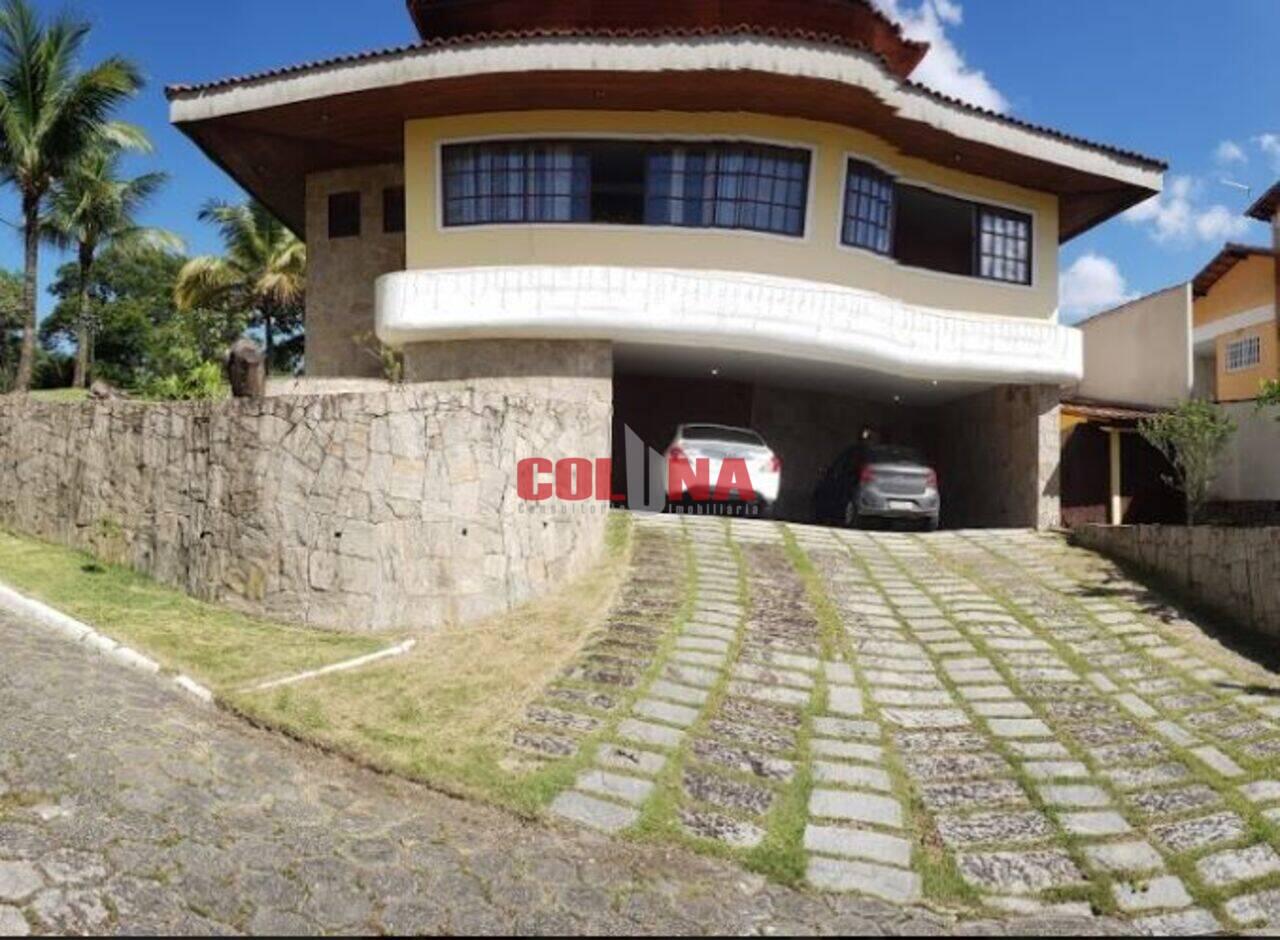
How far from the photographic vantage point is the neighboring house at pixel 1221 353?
1461 cm

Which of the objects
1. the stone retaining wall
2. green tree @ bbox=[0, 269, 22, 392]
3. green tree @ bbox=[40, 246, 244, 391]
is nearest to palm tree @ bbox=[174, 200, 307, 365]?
green tree @ bbox=[40, 246, 244, 391]

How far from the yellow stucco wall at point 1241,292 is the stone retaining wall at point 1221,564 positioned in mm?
18053

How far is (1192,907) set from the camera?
488 centimetres

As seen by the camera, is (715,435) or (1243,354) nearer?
(715,435)

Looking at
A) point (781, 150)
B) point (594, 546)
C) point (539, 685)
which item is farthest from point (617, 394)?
point (539, 685)

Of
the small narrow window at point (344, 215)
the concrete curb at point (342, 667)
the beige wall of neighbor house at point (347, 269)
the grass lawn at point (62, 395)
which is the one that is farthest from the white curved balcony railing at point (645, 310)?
the grass lawn at point (62, 395)

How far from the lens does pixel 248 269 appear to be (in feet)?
96.2

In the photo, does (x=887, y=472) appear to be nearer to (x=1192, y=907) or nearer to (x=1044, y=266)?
(x=1044, y=266)

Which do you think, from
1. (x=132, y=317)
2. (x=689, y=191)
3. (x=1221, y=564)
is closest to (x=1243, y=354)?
(x=1221, y=564)

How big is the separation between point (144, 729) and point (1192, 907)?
6.50 metres

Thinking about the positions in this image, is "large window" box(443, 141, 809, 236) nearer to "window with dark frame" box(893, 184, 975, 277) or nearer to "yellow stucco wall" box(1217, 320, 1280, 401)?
"window with dark frame" box(893, 184, 975, 277)

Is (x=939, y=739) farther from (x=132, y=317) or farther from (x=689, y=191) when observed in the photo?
(x=132, y=317)

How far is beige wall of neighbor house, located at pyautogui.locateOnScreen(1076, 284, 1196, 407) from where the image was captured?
1688 cm

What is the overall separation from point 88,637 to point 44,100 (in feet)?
61.1
